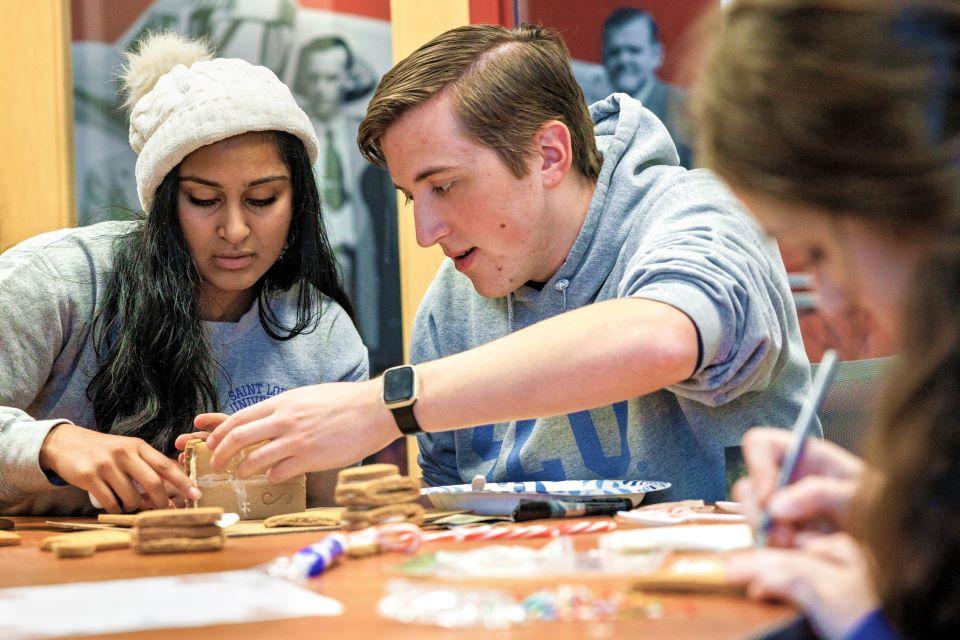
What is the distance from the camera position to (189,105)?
2121 mm

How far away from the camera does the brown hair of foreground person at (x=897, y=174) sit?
72cm

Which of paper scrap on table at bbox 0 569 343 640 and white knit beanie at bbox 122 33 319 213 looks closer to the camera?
paper scrap on table at bbox 0 569 343 640

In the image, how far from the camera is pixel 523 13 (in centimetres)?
329

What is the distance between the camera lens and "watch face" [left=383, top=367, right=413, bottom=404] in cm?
148

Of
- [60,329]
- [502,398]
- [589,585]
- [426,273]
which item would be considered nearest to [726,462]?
[502,398]

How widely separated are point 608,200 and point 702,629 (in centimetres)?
141

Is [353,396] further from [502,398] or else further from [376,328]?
[376,328]

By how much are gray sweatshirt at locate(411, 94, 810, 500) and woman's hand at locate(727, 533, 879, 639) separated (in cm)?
64

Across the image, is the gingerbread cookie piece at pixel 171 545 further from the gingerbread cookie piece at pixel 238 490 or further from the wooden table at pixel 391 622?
the gingerbread cookie piece at pixel 238 490

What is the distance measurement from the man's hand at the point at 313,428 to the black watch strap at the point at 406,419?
0.01 meters

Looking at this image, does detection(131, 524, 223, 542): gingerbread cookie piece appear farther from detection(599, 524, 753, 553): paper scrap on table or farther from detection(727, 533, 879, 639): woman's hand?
detection(727, 533, 879, 639): woman's hand

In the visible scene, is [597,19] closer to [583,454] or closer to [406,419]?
[583,454]

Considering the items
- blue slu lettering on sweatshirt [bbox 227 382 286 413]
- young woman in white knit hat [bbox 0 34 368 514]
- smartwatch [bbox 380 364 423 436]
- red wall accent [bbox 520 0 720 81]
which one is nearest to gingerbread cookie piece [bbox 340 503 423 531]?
smartwatch [bbox 380 364 423 436]

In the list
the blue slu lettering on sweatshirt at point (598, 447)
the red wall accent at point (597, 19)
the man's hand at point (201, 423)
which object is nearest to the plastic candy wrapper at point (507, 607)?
the man's hand at point (201, 423)
